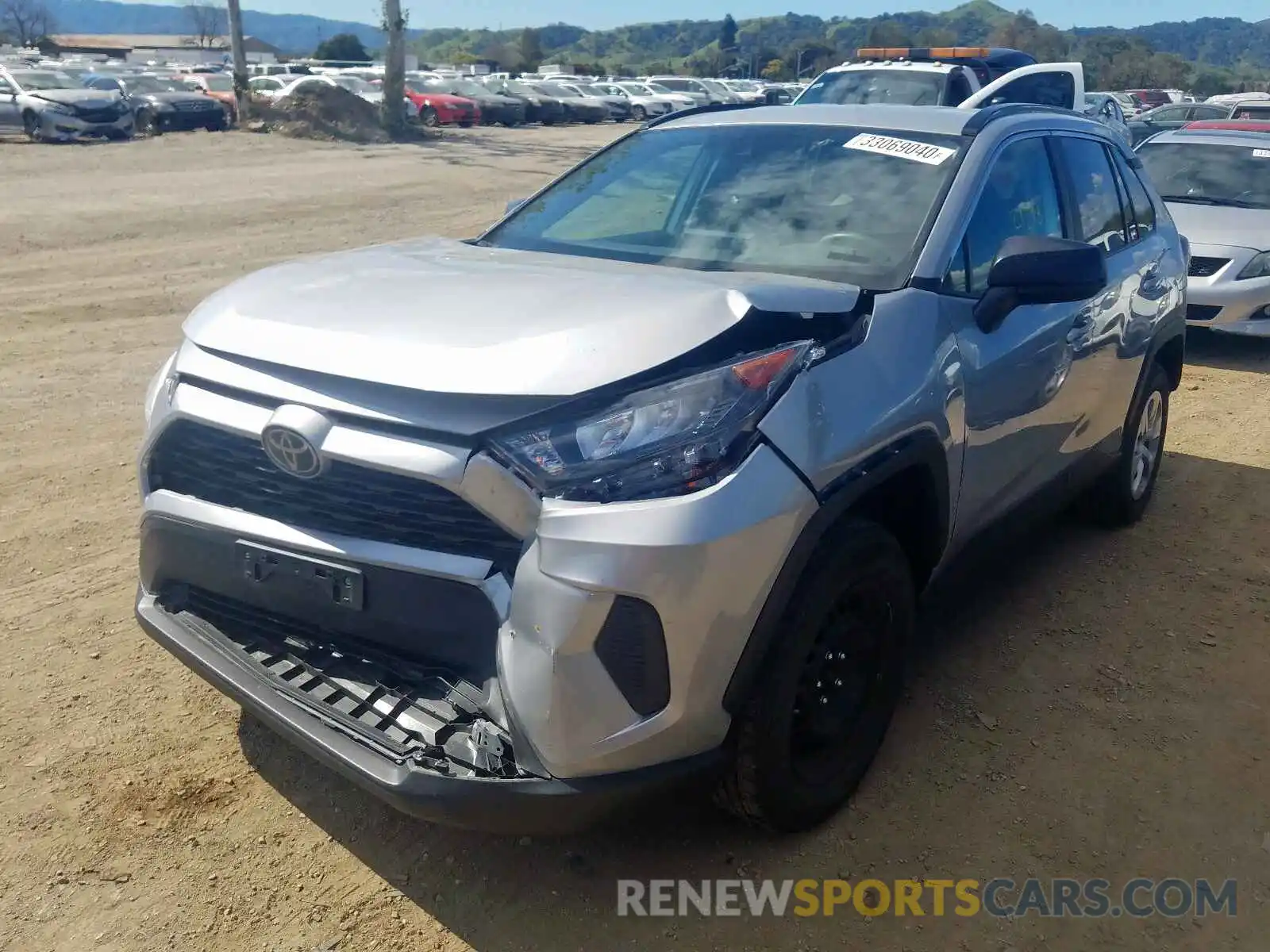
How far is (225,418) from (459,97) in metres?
32.1

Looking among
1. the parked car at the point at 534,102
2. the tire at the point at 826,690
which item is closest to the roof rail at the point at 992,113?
the tire at the point at 826,690

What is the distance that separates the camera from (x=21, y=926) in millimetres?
2547

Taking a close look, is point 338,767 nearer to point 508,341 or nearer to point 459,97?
point 508,341

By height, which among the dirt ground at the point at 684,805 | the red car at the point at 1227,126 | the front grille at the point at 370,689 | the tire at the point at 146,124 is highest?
the red car at the point at 1227,126

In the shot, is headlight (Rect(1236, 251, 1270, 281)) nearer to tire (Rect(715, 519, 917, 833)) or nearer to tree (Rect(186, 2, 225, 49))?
tire (Rect(715, 519, 917, 833))

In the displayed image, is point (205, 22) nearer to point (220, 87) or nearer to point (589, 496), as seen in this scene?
point (220, 87)

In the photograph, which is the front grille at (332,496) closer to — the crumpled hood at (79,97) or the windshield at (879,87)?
the windshield at (879,87)

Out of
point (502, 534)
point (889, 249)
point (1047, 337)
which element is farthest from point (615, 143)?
point (502, 534)

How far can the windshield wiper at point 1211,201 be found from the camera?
9188 millimetres

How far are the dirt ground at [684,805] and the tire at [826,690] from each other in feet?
0.59

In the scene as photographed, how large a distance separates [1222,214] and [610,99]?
1240 inches

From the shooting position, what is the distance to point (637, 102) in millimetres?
39375

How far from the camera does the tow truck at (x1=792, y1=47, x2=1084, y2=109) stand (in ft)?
37.0

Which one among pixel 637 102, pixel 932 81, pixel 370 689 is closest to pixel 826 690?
pixel 370 689
